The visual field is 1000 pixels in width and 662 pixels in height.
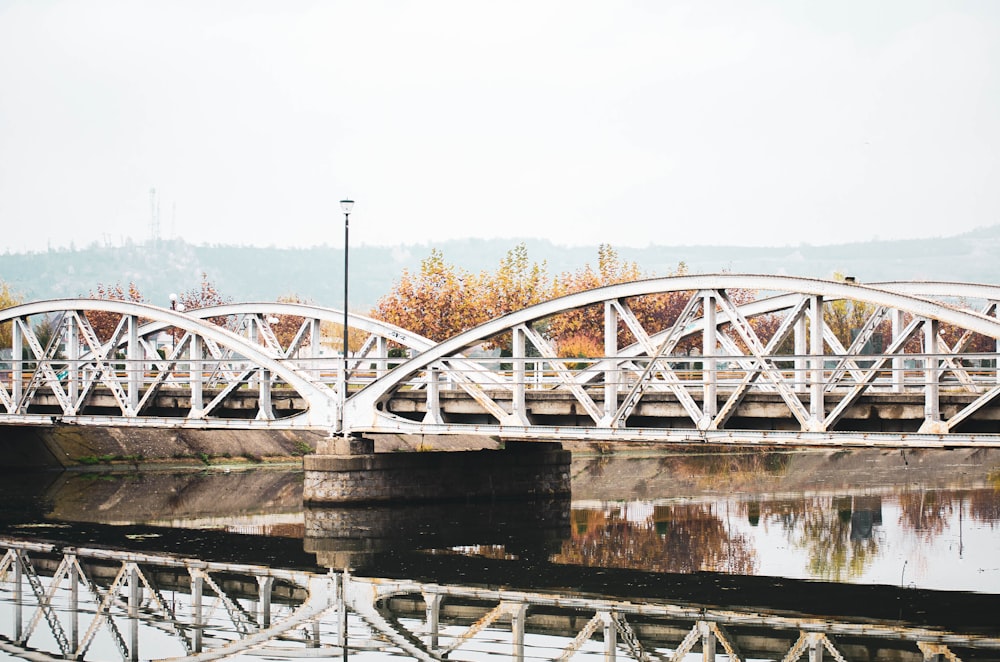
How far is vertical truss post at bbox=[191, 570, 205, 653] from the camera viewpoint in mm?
18347

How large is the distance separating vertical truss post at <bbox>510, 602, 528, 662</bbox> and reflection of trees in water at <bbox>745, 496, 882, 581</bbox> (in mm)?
5916

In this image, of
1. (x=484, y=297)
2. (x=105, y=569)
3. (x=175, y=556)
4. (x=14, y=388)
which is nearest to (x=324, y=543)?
(x=175, y=556)

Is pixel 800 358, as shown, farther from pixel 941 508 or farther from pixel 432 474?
pixel 432 474

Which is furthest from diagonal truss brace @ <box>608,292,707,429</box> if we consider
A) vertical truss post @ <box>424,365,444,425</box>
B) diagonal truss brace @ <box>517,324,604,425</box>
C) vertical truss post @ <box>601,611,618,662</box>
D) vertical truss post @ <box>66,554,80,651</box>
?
vertical truss post @ <box>66,554,80,651</box>

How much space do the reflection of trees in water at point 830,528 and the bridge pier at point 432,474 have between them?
593cm

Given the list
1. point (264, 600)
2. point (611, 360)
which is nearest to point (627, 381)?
point (611, 360)

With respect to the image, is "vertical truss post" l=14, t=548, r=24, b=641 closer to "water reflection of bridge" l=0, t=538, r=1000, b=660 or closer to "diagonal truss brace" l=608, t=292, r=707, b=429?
"water reflection of bridge" l=0, t=538, r=1000, b=660

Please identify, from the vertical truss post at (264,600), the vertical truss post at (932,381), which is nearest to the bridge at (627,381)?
the vertical truss post at (932,381)

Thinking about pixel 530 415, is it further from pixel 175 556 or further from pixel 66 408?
pixel 66 408

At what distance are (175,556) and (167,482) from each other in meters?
16.7

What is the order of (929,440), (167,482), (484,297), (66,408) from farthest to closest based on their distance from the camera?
(484,297) < (167,482) < (66,408) < (929,440)

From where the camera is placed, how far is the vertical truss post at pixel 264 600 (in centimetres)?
1994

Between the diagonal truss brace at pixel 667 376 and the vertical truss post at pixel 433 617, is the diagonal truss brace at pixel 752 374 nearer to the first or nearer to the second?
the diagonal truss brace at pixel 667 376

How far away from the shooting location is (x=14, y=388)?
4200 centimetres
